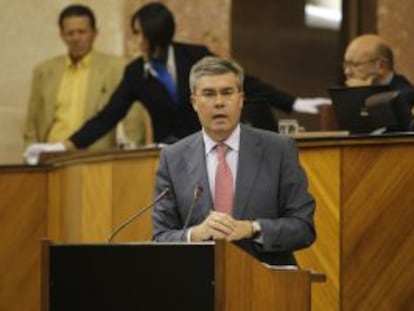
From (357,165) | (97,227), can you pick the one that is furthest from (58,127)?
(357,165)

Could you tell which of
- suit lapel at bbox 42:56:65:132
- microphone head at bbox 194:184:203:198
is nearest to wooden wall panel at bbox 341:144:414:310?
microphone head at bbox 194:184:203:198

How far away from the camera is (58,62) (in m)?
9.88

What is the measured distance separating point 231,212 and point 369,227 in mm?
1068

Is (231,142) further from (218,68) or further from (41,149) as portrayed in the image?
(41,149)

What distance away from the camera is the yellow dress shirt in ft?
31.7

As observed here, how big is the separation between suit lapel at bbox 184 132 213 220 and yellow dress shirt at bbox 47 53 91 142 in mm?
4177

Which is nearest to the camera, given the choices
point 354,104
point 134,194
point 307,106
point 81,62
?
point 354,104

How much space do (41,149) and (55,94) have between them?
2.94ft

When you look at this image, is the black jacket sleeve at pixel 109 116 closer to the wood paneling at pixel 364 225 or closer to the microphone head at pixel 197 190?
the wood paneling at pixel 364 225

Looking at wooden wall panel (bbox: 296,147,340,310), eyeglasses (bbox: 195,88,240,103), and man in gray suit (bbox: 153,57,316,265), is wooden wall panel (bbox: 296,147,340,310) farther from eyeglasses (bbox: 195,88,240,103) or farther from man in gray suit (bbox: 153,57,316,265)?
eyeglasses (bbox: 195,88,240,103)

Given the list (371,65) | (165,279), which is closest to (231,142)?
(165,279)

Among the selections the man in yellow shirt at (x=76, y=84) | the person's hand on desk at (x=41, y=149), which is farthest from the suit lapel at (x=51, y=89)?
the person's hand on desk at (x=41, y=149)

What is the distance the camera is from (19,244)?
28.0 ft

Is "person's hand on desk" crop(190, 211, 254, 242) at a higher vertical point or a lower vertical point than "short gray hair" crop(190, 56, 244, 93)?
lower
